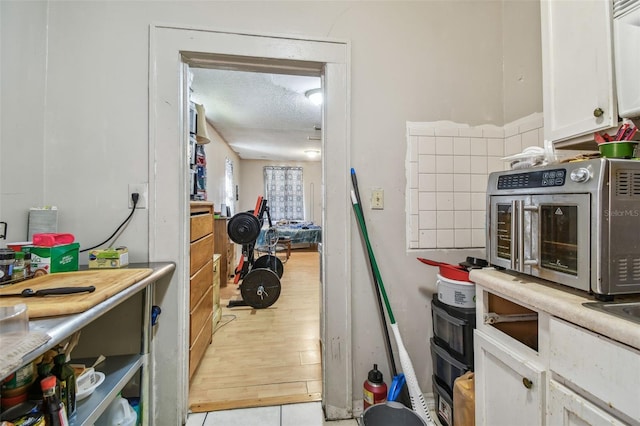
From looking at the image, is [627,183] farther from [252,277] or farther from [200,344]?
[252,277]

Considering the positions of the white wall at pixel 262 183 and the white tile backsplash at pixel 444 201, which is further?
the white wall at pixel 262 183

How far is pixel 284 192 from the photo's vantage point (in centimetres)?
817

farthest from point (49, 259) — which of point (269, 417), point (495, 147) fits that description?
point (495, 147)

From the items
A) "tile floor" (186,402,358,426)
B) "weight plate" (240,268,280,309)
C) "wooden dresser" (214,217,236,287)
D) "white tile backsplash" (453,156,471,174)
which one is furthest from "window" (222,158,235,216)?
"white tile backsplash" (453,156,471,174)

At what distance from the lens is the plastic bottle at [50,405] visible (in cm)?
78

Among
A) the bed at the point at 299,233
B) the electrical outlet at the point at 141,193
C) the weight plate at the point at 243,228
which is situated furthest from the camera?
the bed at the point at 299,233

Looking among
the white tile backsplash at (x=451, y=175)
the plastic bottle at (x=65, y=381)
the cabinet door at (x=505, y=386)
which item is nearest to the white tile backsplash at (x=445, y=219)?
the white tile backsplash at (x=451, y=175)

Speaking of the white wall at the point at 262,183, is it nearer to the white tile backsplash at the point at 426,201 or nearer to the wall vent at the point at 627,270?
the white tile backsplash at the point at 426,201

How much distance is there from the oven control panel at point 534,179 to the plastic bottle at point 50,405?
5.36ft

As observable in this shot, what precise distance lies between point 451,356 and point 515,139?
4.15 feet

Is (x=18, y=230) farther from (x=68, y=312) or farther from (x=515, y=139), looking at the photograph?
(x=515, y=139)

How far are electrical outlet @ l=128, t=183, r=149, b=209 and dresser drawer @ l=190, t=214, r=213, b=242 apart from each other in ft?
1.25

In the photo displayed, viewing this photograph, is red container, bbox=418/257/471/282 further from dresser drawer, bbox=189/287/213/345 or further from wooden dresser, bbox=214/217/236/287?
wooden dresser, bbox=214/217/236/287

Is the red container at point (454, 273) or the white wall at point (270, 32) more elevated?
the white wall at point (270, 32)
